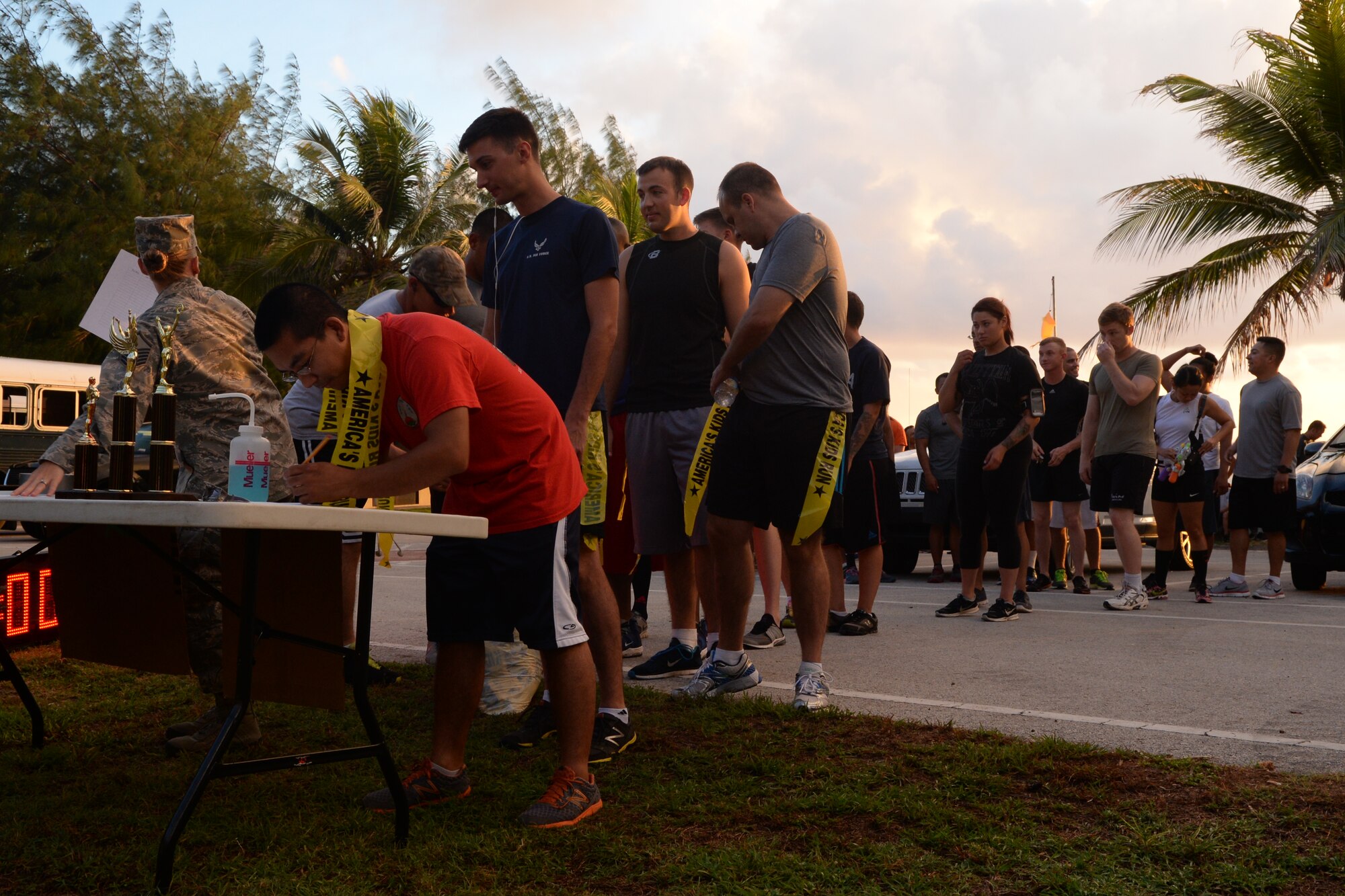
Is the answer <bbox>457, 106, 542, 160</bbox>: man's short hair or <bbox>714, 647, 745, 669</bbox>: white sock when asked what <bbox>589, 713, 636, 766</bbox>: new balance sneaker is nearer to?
<bbox>714, 647, 745, 669</bbox>: white sock

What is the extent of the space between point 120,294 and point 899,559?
7930mm

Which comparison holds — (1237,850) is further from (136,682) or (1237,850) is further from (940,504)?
(940,504)

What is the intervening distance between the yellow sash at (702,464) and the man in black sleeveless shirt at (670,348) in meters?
0.21

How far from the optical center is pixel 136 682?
5488 millimetres

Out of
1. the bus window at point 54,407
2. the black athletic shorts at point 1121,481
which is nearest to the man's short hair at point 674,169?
the black athletic shorts at point 1121,481

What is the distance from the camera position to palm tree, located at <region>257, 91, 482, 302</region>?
3284 cm

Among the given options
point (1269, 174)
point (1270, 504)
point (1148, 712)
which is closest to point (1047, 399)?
point (1270, 504)

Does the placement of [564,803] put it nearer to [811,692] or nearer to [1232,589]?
[811,692]

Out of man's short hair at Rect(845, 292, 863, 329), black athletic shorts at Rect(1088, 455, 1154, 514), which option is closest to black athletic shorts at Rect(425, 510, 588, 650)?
man's short hair at Rect(845, 292, 863, 329)

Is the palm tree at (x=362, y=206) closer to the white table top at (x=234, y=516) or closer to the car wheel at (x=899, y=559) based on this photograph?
the car wheel at (x=899, y=559)

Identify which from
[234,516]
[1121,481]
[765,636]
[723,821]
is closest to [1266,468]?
[1121,481]

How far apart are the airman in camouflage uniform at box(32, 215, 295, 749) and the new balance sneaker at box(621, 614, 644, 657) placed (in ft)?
7.85

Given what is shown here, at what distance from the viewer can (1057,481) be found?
9.89 meters

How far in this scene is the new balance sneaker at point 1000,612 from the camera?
759 cm
